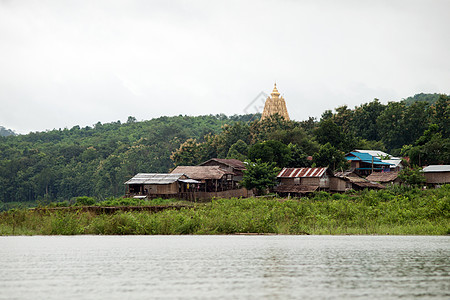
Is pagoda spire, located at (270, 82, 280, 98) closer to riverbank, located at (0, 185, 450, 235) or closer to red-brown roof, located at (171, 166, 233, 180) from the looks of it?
red-brown roof, located at (171, 166, 233, 180)

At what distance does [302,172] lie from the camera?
181ft

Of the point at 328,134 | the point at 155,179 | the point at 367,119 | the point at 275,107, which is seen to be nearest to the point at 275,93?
the point at 275,107

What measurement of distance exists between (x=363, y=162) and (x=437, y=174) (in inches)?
510

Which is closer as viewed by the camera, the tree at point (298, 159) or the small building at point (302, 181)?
the small building at point (302, 181)

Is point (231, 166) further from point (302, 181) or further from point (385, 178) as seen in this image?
point (385, 178)

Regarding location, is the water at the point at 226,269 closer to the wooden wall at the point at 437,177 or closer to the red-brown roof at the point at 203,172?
the red-brown roof at the point at 203,172

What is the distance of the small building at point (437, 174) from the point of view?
55.2 meters

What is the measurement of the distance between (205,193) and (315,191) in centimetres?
1048

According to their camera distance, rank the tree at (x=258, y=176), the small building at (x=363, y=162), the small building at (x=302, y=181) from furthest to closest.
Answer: the small building at (x=363, y=162), the small building at (x=302, y=181), the tree at (x=258, y=176)

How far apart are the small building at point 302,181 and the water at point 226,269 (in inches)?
1274

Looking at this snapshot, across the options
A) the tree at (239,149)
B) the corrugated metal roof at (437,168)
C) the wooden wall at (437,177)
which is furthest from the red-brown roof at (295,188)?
the tree at (239,149)

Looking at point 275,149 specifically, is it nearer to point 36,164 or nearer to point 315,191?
point 315,191

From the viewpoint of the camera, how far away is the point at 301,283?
11.4 m

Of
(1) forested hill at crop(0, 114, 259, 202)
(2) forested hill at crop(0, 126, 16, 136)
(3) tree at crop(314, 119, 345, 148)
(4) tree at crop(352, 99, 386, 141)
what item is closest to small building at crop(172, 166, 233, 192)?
(3) tree at crop(314, 119, 345, 148)
